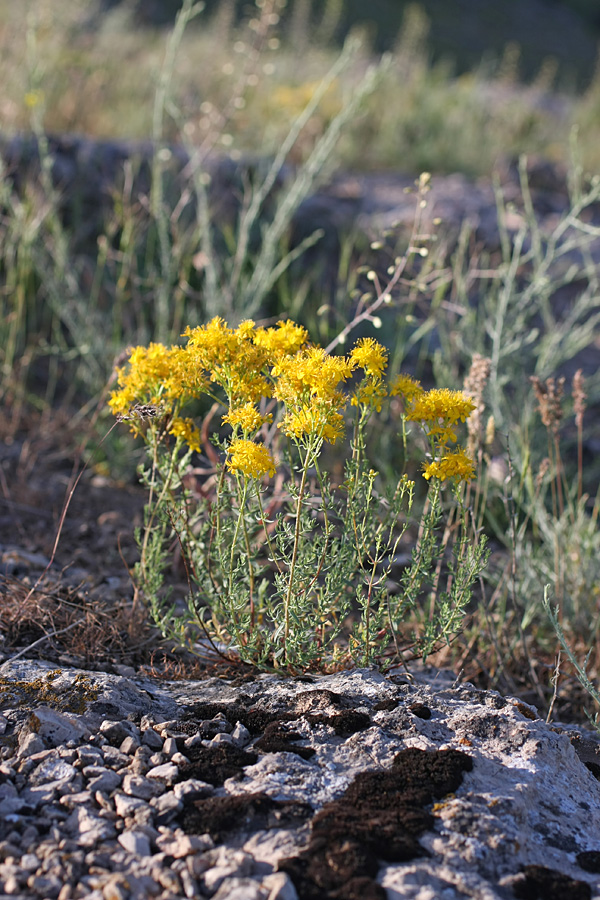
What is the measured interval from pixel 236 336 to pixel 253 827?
3.66ft

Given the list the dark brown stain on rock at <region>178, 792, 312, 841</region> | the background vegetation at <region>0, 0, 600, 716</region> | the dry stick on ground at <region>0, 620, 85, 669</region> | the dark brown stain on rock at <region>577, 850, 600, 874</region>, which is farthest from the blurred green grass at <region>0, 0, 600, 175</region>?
the dark brown stain on rock at <region>577, 850, 600, 874</region>

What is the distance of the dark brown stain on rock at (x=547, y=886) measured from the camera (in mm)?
1352

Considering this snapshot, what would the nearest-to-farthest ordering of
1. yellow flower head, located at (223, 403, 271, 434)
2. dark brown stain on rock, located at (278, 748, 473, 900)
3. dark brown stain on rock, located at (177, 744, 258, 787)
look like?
dark brown stain on rock, located at (278, 748, 473, 900)
dark brown stain on rock, located at (177, 744, 258, 787)
yellow flower head, located at (223, 403, 271, 434)

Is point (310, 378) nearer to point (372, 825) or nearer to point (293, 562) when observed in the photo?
point (293, 562)

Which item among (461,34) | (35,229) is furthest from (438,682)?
(461,34)

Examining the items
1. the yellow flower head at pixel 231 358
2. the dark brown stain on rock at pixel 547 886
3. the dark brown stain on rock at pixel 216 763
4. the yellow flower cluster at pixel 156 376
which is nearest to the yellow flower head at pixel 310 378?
the yellow flower head at pixel 231 358

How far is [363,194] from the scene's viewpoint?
6219 mm

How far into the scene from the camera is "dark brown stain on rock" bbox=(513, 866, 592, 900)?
1.35 m

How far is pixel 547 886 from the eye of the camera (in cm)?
136

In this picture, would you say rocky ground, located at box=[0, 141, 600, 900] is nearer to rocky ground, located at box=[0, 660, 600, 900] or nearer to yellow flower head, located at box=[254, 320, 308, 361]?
rocky ground, located at box=[0, 660, 600, 900]

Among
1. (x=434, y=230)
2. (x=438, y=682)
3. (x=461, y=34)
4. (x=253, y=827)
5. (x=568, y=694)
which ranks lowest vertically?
(x=568, y=694)

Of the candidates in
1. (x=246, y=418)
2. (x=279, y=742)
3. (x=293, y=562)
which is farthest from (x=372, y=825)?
(x=246, y=418)

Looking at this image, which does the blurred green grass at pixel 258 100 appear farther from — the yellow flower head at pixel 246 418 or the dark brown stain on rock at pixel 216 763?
the dark brown stain on rock at pixel 216 763

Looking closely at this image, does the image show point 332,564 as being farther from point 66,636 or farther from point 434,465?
point 66,636
